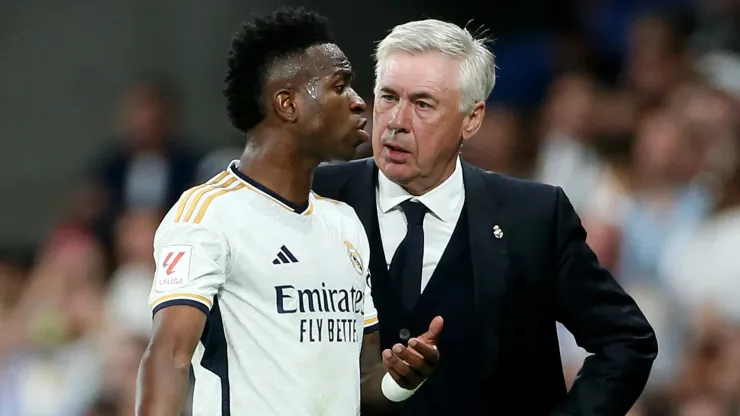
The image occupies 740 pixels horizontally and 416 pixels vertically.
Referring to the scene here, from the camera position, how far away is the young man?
2.99m

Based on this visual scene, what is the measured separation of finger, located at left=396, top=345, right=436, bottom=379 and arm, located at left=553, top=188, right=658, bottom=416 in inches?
23.7

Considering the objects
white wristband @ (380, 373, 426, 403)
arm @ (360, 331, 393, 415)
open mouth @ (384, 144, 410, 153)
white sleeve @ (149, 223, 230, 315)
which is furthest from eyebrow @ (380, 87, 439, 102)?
white sleeve @ (149, 223, 230, 315)

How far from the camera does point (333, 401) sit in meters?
3.24

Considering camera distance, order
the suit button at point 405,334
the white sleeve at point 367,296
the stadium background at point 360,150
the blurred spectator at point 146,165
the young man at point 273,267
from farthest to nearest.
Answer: the blurred spectator at point 146,165 < the stadium background at point 360,150 < the suit button at point 405,334 < the white sleeve at point 367,296 < the young man at point 273,267

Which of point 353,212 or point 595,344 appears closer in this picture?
point 353,212

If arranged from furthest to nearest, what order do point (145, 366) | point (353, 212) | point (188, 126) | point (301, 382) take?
point (188, 126), point (353, 212), point (301, 382), point (145, 366)

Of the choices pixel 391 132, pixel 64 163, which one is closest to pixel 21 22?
pixel 64 163

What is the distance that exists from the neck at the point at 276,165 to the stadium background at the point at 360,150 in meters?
2.44

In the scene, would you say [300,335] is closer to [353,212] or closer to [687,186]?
[353,212]

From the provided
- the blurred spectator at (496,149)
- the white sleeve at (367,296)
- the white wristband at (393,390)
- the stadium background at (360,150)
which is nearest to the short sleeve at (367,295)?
the white sleeve at (367,296)

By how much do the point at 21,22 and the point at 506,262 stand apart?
19.1 feet

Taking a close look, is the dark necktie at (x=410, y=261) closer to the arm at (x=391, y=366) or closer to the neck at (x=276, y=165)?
the arm at (x=391, y=366)

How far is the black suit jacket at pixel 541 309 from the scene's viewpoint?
12.4 ft

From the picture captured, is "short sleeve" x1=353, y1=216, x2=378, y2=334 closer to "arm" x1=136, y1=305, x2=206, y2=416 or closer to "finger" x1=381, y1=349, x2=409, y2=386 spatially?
"finger" x1=381, y1=349, x2=409, y2=386
